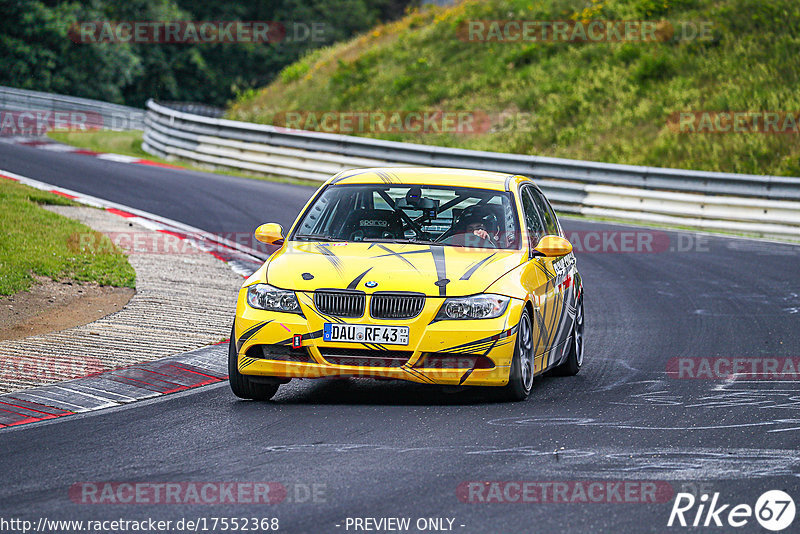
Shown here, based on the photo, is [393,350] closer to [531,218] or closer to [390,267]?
[390,267]

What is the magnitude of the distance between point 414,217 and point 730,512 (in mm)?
4190

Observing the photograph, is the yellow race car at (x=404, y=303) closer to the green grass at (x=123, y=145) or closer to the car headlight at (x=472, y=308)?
the car headlight at (x=472, y=308)

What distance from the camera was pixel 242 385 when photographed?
827 cm

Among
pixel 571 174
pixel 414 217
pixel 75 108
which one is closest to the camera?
pixel 414 217

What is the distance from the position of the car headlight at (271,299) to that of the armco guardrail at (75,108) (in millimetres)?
30804

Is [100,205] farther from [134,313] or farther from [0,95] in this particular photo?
[0,95]

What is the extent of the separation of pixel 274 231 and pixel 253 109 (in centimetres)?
2829

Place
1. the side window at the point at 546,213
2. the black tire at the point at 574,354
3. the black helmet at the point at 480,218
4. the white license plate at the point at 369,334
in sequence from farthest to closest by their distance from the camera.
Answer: the side window at the point at 546,213 → the black tire at the point at 574,354 → the black helmet at the point at 480,218 → the white license plate at the point at 369,334

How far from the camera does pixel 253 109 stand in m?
36.7

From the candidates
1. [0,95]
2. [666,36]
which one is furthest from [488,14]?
[0,95]

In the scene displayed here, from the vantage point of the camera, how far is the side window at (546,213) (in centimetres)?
1012

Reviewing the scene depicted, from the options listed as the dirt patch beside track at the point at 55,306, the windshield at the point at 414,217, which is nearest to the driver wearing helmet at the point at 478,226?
the windshield at the point at 414,217

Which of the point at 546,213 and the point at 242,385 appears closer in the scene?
the point at 242,385

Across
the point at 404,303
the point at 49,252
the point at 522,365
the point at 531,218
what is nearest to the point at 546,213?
the point at 531,218
